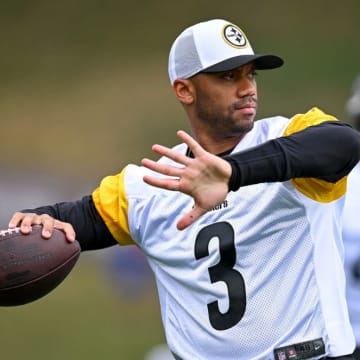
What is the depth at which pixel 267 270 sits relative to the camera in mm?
3992

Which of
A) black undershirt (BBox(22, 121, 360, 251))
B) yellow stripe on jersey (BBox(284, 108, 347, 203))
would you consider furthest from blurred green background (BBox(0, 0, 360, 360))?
black undershirt (BBox(22, 121, 360, 251))

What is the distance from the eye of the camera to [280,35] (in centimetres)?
1869

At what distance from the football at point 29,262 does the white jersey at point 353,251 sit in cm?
189

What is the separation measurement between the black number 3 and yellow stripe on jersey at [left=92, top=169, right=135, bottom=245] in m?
0.40

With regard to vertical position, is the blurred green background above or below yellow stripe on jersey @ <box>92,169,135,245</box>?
below

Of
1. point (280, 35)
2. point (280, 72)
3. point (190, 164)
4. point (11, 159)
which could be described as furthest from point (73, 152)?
point (190, 164)

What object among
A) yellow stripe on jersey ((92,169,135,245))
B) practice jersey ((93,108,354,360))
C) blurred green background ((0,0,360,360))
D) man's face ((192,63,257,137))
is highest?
man's face ((192,63,257,137))

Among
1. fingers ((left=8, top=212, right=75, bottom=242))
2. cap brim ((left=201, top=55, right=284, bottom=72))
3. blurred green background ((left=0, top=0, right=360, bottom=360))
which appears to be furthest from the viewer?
blurred green background ((left=0, top=0, right=360, bottom=360))

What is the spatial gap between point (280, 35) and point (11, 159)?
5939 millimetres

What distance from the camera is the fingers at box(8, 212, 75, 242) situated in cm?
400

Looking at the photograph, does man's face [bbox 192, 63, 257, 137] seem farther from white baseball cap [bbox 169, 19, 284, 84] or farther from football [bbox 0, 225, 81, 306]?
football [bbox 0, 225, 81, 306]

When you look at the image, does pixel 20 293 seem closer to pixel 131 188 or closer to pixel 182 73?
pixel 131 188

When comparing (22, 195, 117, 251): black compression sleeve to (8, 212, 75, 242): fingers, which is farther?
(22, 195, 117, 251): black compression sleeve

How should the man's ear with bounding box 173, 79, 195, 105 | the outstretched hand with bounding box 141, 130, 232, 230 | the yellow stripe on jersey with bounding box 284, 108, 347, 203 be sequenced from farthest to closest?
1. the man's ear with bounding box 173, 79, 195, 105
2. the yellow stripe on jersey with bounding box 284, 108, 347, 203
3. the outstretched hand with bounding box 141, 130, 232, 230
